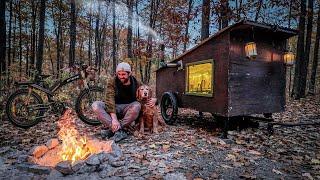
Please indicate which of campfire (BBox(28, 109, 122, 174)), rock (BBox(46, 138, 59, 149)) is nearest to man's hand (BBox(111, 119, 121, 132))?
campfire (BBox(28, 109, 122, 174))

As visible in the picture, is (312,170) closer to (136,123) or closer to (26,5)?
(136,123)

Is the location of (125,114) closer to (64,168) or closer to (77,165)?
(77,165)

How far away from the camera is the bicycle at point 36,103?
20.1 feet

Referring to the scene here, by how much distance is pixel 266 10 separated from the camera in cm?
1352

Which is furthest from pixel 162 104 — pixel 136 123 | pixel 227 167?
pixel 227 167

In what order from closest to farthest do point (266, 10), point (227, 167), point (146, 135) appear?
1. point (227, 167)
2. point (146, 135)
3. point (266, 10)

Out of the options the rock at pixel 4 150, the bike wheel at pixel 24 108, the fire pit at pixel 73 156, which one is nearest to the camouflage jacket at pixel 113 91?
the fire pit at pixel 73 156

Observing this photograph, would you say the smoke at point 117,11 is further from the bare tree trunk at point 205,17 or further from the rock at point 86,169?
the rock at point 86,169

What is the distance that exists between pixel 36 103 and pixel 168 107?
12.0ft

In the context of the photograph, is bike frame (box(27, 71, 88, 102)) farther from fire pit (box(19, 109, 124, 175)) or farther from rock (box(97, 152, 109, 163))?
rock (box(97, 152, 109, 163))

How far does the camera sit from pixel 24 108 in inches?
244

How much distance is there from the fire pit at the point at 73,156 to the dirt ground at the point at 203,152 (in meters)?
0.16

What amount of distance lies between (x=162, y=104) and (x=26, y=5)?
20.8 m

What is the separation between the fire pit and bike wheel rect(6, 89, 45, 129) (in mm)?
2306
